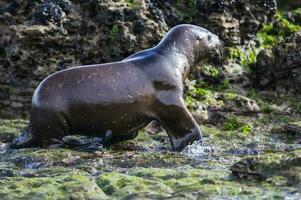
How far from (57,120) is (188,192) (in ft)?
10.5

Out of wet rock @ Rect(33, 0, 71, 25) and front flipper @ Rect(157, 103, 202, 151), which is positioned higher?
wet rock @ Rect(33, 0, 71, 25)

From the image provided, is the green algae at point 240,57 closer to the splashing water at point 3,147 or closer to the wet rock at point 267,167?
the splashing water at point 3,147

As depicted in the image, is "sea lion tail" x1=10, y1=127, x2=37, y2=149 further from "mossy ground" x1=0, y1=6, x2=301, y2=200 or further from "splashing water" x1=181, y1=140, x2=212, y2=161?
"splashing water" x1=181, y1=140, x2=212, y2=161

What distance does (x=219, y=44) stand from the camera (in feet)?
32.6

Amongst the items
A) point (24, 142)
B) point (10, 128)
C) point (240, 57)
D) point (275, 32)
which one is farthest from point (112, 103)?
point (275, 32)

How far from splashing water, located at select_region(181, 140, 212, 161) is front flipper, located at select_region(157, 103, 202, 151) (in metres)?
0.09

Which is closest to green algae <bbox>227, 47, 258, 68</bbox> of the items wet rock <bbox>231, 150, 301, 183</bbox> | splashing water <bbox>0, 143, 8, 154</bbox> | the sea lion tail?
the sea lion tail

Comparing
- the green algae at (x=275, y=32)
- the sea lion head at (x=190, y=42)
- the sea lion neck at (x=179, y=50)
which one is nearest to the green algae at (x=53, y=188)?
the sea lion neck at (x=179, y=50)

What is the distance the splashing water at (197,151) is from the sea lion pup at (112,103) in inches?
3.7

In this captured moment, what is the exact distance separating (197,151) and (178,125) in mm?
475

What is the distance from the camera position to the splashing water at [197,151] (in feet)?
26.2

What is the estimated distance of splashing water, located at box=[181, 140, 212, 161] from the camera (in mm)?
7984

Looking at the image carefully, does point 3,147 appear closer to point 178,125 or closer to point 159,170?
point 178,125

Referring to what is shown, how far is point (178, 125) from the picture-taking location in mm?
8844
